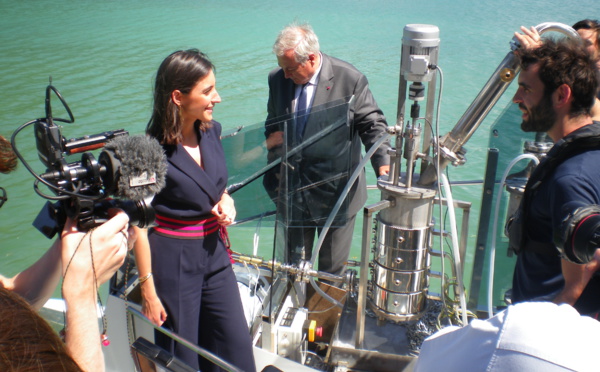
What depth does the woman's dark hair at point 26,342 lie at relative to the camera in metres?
0.69

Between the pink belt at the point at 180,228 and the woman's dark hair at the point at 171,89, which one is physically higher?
the woman's dark hair at the point at 171,89

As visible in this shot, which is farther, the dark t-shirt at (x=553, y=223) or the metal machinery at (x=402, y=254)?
the metal machinery at (x=402, y=254)

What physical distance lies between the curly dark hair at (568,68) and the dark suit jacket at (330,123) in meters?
0.77

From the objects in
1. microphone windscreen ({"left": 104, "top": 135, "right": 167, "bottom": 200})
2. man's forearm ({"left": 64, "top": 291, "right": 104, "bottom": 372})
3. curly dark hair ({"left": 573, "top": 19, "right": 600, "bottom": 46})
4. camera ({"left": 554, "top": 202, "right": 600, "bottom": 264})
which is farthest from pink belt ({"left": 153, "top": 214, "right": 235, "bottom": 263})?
curly dark hair ({"left": 573, "top": 19, "right": 600, "bottom": 46})

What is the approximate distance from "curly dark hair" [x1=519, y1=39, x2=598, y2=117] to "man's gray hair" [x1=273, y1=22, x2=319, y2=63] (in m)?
1.17

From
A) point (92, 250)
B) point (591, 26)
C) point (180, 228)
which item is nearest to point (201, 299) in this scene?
point (180, 228)

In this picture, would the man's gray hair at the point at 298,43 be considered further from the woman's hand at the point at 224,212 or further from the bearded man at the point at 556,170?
the bearded man at the point at 556,170

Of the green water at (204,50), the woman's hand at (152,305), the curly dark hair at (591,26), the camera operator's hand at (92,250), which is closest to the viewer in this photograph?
the camera operator's hand at (92,250)

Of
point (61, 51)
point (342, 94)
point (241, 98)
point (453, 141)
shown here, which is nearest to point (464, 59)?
point (241, 98)

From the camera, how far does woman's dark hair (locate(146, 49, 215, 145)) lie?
83.4 inches

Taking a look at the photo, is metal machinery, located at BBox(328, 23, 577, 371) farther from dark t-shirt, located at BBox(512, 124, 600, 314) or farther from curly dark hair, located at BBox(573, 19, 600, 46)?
curly dark hair, located at BBox(573, 19, 600, 46)

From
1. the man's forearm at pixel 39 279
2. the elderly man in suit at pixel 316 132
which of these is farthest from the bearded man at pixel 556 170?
the man's forearm at pixel 39 279

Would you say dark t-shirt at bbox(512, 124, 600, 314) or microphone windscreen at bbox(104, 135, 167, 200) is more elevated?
microphone windscreen at bbox(104, 135, 167, 200)

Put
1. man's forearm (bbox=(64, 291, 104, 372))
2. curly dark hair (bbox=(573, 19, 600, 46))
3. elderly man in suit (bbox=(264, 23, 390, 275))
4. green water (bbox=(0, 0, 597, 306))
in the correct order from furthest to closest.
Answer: green water (bbox=(0, 0, 597, 306)), curly dark hair (bbox=(573, 19, 600, 46)), elderly man in suit (bbox=(264, 23, 390, 275)), man's forearm (bbox=(64, 291, 104, 372))
